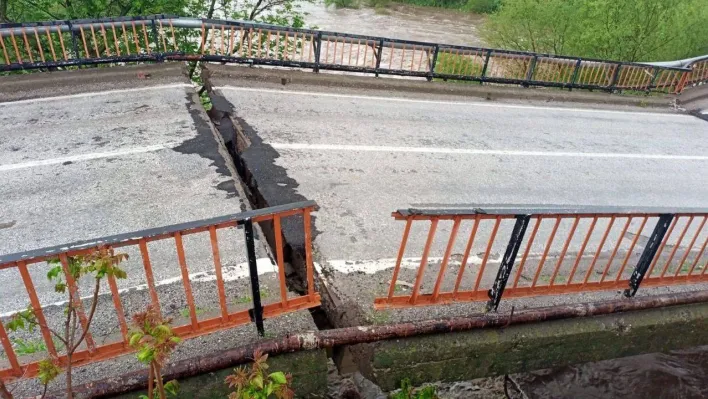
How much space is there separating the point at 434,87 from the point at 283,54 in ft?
13.9

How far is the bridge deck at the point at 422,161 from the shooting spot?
534 centimetres

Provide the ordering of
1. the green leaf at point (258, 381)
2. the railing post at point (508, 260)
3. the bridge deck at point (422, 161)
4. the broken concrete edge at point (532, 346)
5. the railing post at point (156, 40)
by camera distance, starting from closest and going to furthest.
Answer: the green leaf at point (258, 381)
the railing post at point (508, 260)
the broken concrete edge at point (532, 346)
the bridge deck at point (422, 161)
the railing post at point (156, 40)

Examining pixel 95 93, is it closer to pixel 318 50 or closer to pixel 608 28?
pixel 318 50

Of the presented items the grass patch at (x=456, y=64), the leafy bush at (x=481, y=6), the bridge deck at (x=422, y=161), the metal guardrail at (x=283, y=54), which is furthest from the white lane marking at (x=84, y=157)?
the leafy bush at (x=481, y=6)

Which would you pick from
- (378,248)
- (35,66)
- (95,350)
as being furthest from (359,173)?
(35,66)

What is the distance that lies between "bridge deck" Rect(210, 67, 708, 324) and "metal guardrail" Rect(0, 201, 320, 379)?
950 mm

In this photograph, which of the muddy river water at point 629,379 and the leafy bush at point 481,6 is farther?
the leafy bush at point 481,6

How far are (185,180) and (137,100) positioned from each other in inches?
127

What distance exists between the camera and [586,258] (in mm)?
5422

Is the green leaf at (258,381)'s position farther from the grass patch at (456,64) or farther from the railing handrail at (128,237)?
the grass patch at (456,64)

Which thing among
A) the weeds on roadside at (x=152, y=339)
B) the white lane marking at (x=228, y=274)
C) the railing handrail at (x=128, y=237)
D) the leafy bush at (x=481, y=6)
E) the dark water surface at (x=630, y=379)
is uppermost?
the railing handrail at (x=128, y=237)

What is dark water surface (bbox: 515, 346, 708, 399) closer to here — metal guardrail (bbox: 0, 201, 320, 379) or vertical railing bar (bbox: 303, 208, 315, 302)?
vertical railing bar (bbox: 303, 208, 315, 302)

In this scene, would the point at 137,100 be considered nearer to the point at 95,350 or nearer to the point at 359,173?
the point at 359,173

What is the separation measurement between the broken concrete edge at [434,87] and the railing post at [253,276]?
7.37 m
